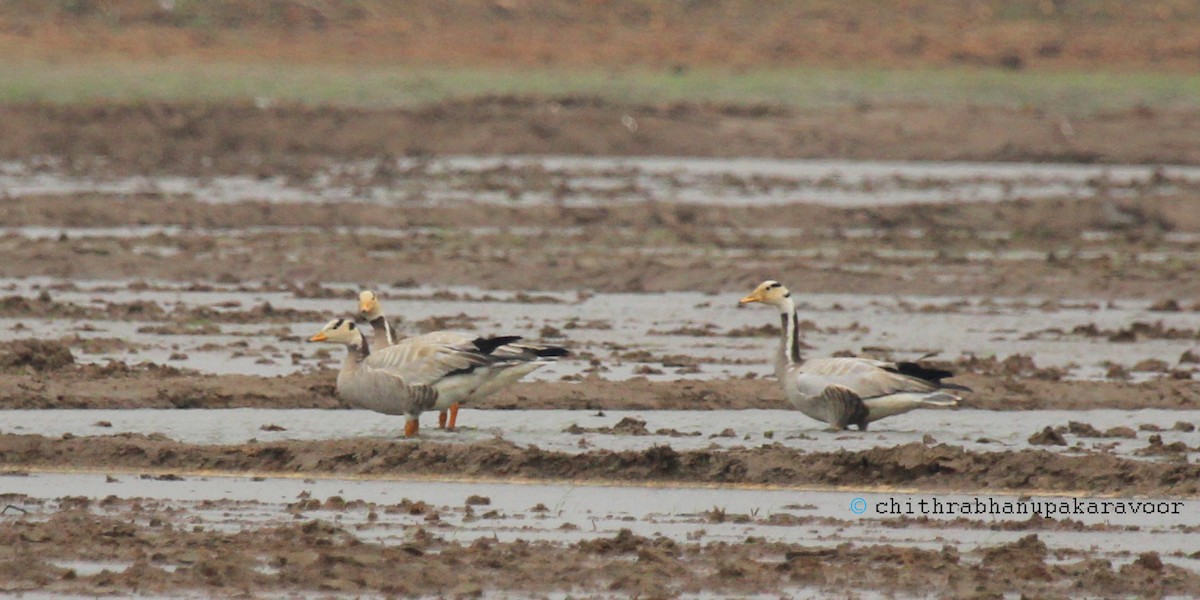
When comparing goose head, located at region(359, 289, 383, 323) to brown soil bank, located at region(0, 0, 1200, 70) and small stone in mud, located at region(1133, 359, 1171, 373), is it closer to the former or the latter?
small stone in mud, located at region(1133, 359, 1171, 373)

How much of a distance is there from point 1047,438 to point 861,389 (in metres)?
1.19

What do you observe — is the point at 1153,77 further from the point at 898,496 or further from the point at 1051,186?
the point at 898,496

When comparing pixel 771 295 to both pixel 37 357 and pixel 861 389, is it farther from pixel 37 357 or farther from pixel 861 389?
pixel 37 357

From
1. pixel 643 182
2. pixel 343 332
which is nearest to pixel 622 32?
pixel 643 182

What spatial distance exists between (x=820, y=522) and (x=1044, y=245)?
14.0m

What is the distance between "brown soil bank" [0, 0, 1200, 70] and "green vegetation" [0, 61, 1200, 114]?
4.08 feet

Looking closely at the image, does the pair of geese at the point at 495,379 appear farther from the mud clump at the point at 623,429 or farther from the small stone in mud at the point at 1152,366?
the small stone in mud at the point at 1152,366

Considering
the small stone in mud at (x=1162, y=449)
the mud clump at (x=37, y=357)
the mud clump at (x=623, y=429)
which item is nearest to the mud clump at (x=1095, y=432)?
the small stone in mud at (x=1162, y=449)

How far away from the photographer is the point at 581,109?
33.9 m

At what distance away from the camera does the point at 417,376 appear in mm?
11898

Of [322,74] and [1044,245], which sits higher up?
[322,74]

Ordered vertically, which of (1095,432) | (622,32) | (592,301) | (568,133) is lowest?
(1095,432)

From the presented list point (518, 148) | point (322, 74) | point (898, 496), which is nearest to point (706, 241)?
point (518, 148)

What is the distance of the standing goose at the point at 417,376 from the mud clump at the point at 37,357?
2.51 meters
